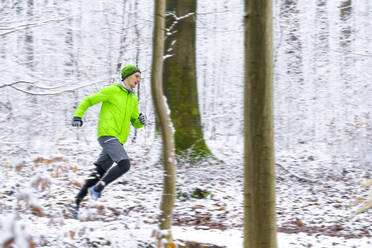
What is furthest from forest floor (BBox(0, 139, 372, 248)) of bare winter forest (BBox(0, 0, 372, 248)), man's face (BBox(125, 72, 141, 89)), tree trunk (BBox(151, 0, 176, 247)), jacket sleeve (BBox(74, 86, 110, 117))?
man's face (BBox(125, 72, 141, 89))

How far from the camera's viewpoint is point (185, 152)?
7621 millimetres

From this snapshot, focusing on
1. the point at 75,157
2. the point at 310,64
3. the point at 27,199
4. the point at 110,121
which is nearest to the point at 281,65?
the point at 310,64

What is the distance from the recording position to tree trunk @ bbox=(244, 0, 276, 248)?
314cm

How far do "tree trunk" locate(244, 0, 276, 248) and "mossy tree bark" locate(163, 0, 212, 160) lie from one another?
14.2 ft

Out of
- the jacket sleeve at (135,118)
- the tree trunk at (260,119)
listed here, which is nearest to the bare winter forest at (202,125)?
the jacket sleeve at (135,118)

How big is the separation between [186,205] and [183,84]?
7.80 feet

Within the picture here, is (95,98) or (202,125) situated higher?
(95,98)

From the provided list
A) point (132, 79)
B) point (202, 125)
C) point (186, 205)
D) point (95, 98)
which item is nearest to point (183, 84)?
point (202, 125)

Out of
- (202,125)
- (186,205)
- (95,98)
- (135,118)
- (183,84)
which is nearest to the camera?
(95,98)

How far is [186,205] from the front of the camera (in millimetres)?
6621

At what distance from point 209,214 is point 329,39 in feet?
28.5

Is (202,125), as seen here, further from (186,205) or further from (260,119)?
(260,119)

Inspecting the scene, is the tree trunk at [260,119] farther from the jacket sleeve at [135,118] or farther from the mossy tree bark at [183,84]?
the mossy tree bark at [183,84]

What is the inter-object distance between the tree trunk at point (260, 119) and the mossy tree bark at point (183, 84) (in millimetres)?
4335
